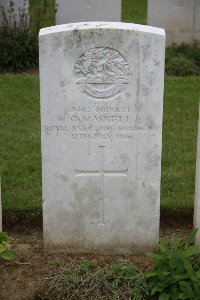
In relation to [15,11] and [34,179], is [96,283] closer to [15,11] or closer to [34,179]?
[34,179]

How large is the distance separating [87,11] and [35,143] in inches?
180

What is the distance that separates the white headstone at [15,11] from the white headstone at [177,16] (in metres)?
2.18

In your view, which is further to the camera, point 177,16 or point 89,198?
point 177,16

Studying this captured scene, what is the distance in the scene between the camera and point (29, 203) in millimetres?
5656

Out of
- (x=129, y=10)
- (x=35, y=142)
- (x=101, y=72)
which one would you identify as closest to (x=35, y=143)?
(x=35, y=142)

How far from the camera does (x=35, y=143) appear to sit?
23.1 feet

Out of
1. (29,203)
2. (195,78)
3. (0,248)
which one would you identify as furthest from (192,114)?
(0,248)

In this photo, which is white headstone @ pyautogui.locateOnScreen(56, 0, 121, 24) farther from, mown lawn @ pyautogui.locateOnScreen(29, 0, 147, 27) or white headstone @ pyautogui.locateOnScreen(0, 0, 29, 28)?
mown lawn @ pyautogui.locateOnScreen(29, 0, 147, 27)

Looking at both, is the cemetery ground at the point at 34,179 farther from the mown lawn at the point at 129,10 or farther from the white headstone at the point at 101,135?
the mown lawn at the point at 129,10

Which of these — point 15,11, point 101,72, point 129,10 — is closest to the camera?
point 101,72

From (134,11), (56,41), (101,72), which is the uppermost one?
(134,11)

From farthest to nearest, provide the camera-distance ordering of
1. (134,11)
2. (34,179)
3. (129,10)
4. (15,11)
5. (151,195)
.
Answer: (129,10) → (134,11) → (15,11) → (34,179) → (151,195)

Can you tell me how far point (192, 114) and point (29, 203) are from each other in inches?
123

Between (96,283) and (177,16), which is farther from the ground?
(177,16)
